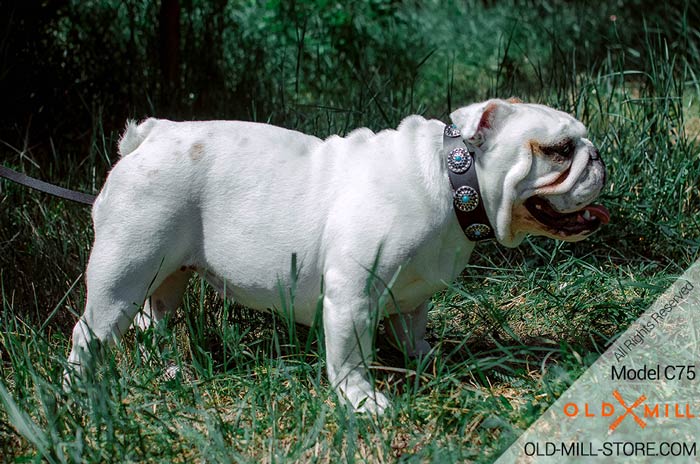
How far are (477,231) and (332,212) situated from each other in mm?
403

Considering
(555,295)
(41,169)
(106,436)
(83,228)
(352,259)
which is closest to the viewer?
(106,436)

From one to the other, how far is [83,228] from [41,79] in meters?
1.53

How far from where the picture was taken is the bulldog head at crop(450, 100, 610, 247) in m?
2.39

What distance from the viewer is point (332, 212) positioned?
2.47 metres

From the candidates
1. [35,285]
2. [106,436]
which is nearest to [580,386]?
[106,436]

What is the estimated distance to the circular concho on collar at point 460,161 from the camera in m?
2.41

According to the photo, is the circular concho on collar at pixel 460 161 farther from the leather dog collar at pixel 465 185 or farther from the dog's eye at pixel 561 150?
the dog's eye at pixel 561 150

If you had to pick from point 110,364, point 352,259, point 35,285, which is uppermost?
point 352,259

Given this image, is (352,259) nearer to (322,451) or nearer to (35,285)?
(322,451)

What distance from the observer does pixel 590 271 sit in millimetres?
3410

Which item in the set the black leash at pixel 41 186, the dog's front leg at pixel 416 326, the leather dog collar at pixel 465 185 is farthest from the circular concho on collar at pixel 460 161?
the black leash at pixel 41 186

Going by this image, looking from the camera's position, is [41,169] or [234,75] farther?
[234,75]
